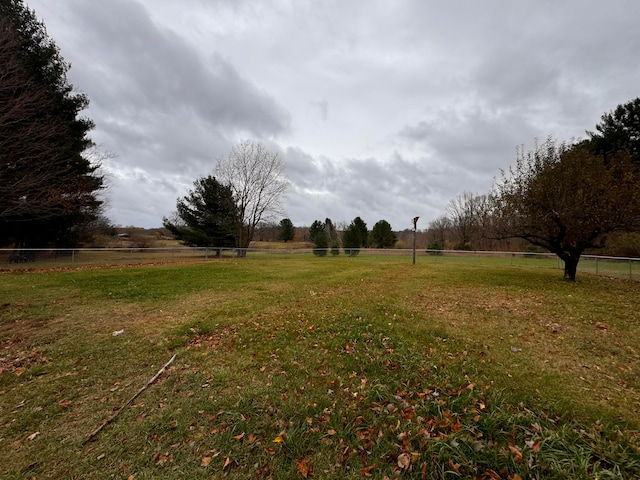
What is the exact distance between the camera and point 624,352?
427 centimetres

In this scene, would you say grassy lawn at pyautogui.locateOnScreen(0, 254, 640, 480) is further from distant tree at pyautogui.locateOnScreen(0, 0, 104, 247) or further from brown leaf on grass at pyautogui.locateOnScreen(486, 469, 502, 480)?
distant tree at pyautogui.locateOnScreen(0, 0, 104, 247)

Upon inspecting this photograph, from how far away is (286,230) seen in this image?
5322 centimetres

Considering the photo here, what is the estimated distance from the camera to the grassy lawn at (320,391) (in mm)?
Result: 2342

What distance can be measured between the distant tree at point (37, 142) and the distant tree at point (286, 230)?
3561 cm

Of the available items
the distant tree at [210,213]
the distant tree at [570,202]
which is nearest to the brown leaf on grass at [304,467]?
the distant tree at [570,202]

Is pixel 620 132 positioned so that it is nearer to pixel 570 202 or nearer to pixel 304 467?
pixel 570 202

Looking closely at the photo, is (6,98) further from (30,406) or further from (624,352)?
(624,352)

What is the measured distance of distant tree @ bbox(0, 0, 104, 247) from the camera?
11352 millimetres

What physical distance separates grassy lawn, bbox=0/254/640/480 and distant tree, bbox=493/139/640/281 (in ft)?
11.7

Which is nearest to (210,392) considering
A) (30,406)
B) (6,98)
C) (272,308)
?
(30,406)

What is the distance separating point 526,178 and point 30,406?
15317 millimetres

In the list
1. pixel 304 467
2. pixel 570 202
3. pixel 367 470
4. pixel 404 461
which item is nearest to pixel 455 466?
pixel 404 461

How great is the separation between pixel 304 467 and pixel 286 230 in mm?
51494

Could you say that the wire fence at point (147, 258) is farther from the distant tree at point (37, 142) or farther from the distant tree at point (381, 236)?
the distant tree at point (381, 236)
